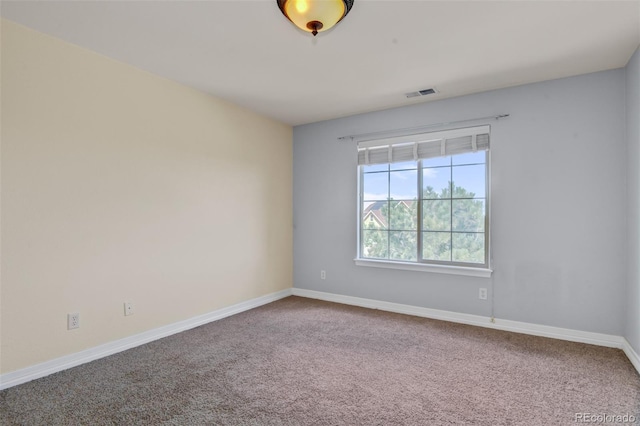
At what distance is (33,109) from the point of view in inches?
96.0

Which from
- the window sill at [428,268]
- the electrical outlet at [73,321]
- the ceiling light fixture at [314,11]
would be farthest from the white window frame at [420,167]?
the electrical outlet at [73,321]

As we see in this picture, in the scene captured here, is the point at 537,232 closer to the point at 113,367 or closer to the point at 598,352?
the point at 598,352

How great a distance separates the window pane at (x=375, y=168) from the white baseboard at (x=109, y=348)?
225 cm

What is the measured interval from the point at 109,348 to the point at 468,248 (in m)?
3.63

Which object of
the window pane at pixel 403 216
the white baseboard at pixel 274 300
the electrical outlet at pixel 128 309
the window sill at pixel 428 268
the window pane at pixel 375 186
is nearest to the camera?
the white baseboard at pixel 274 300

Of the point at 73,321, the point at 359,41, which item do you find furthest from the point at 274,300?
the point at 359,41

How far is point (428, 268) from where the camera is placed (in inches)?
153

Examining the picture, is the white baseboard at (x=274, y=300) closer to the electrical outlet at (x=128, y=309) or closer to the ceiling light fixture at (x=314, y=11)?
the electrical outlet at (x=128, y=309)

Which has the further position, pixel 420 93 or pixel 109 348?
pixel 420 93

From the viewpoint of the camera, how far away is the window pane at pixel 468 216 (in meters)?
3.69

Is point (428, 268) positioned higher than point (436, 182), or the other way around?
point (436, 182)

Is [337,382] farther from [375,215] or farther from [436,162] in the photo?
[436,162]

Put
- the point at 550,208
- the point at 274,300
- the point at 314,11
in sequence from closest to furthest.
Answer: the point at 314,11 < the point at 550,208 < the point at 274,300

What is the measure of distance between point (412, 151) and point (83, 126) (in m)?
3.29
